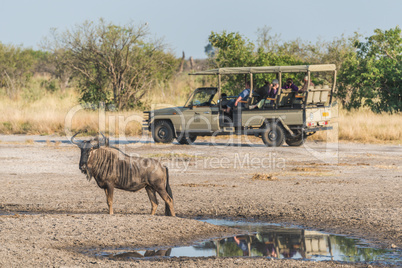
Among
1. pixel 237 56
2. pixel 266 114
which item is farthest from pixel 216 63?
pixel 266 114

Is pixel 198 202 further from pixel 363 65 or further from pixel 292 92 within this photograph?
pixel 363 65

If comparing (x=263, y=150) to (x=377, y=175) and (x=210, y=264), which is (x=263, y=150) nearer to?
(x=377, y=175)

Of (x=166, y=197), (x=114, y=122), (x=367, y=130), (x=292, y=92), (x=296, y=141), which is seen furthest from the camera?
(x=114, y=122)

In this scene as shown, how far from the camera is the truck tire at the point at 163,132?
21.7 m

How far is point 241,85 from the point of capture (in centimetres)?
3012

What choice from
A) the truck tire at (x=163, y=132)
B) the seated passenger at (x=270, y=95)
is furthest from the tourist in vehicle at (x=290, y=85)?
the truck tire at (x=163, y=132)

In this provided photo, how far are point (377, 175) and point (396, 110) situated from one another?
624 inches

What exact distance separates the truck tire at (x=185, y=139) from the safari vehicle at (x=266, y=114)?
0.31ft

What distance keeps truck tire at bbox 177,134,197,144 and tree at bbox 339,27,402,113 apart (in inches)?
405

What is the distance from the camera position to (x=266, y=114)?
2000cm

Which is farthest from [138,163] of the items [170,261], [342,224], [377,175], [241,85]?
[241,85]

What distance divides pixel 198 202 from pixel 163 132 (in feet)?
37.0

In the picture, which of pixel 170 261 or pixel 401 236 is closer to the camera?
pixel 170 261

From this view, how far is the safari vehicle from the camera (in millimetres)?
19719
